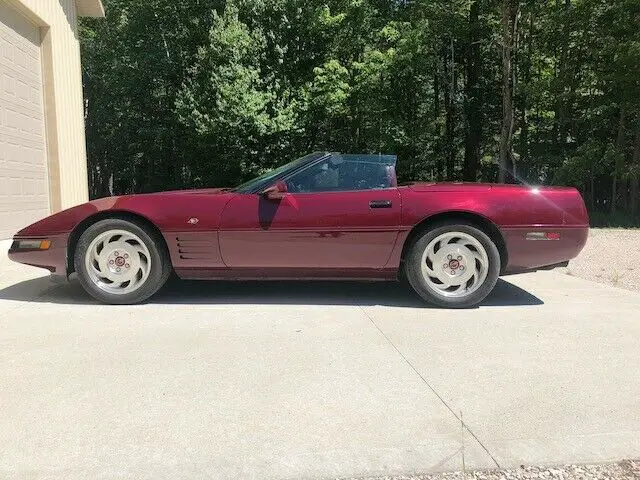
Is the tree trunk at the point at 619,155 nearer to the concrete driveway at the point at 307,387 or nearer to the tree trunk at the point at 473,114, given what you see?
the tree trunk at the point at 473,114

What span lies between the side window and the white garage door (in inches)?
246

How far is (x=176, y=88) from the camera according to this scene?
25281 millimetres

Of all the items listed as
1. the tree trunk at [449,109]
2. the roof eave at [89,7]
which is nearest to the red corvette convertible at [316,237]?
the roof eave at [89,7]

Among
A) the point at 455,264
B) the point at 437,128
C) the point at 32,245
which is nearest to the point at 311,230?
the point at 455,264

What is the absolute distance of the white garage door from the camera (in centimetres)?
915

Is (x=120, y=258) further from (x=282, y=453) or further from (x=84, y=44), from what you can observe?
(x=84, y=44)

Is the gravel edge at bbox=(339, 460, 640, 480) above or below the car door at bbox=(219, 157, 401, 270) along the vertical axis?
below

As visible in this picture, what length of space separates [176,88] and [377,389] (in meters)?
24.3

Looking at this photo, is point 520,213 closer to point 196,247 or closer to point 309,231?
point 309,231

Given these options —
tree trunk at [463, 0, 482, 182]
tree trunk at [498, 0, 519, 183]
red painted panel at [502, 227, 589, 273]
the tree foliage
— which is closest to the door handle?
red painted panel at [502, 227, 589, 273]

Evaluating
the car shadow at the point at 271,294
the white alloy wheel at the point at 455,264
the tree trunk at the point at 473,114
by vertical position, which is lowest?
the car shadow at the point at 271,294

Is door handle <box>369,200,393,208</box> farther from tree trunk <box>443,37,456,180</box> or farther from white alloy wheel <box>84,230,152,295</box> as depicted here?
tree trunk <box>443,37,456,180</box>

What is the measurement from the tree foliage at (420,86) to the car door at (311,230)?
473 inches

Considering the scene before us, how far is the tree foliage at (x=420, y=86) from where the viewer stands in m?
16.1
